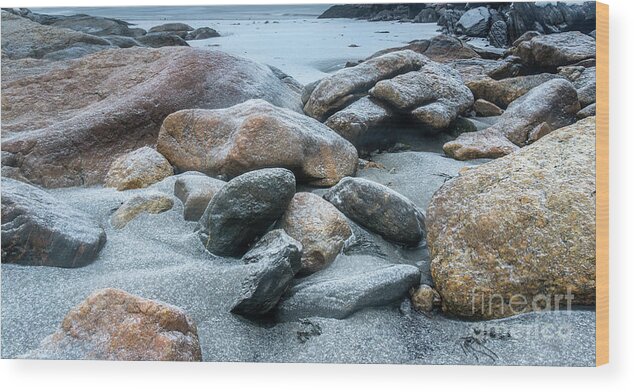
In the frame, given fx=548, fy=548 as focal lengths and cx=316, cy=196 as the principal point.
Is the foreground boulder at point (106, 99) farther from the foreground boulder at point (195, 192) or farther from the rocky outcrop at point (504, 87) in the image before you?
the rocky outcrop at point (504, 87)

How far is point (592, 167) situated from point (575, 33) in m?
0.67

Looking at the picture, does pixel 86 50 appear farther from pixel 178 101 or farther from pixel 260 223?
pixel 260 223

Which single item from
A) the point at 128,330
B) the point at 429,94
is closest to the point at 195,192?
the point at 128,330

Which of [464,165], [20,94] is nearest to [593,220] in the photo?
[464,165]

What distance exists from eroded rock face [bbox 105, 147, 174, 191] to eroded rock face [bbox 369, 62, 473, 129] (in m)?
1.15

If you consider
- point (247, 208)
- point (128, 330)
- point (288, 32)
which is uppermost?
point (288, 32)

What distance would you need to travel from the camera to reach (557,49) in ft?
8.78

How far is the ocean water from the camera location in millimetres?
2727

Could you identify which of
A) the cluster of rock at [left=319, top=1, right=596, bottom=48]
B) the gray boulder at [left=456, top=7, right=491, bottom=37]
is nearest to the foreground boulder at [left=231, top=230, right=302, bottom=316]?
the cluster of rock at [left=319, top=1, right=596, bottom=48]

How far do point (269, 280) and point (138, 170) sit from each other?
37.8 inches

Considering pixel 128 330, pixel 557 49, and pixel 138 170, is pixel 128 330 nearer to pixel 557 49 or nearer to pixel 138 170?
pixel 138 170

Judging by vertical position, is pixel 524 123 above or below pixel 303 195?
above

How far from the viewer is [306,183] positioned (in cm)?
267

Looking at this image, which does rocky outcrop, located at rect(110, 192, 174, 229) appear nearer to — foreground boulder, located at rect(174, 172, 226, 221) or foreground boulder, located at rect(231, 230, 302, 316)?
foreground boulder, located at rect(174, 172, 226, 221)
